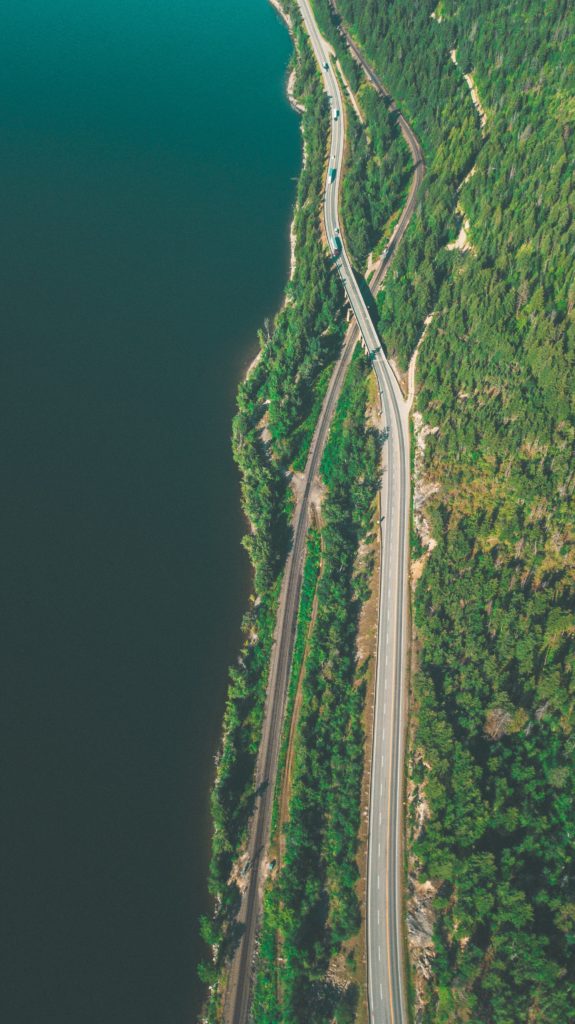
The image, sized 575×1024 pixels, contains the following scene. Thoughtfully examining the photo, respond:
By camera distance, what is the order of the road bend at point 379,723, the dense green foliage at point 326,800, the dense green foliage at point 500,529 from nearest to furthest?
the dense green foliage at point 500,529, the dense green foliage at point 326,800, the road bend at point 379,723

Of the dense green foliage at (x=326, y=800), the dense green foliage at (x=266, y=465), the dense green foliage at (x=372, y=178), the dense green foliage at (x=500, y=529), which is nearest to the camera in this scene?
the dense green foliage at (x=500, y=529)

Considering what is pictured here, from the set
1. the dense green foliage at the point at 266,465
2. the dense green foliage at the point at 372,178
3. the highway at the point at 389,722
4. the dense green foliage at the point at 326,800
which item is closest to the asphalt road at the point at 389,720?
the highway at the point at 389,722

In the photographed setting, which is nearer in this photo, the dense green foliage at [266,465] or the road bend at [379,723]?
the road bend at [379,723]

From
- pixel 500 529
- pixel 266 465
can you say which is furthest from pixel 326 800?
pixel 266 465

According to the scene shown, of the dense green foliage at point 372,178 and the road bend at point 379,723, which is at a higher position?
the dense green foliage at point 372,178

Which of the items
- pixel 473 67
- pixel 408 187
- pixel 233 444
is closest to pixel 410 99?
pixel 473 67

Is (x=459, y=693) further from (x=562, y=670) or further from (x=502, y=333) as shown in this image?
(x=502, y=333)

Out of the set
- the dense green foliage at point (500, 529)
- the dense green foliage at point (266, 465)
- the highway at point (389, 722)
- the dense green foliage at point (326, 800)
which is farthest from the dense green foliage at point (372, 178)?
the dense green foliage at point (326, 800)

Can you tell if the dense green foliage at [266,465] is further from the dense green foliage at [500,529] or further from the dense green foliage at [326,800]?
the dense green foliage at [500,529]
